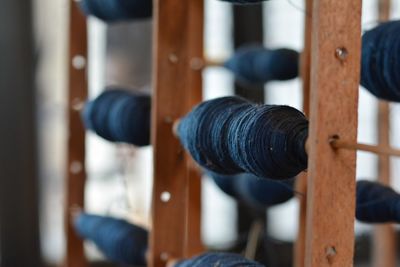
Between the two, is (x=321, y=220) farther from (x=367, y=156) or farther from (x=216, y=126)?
(x=367, y=156)

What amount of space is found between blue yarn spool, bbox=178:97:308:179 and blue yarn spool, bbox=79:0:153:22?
29 centimetres

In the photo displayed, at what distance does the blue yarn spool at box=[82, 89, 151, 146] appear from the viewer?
0.99m

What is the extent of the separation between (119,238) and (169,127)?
203 mm

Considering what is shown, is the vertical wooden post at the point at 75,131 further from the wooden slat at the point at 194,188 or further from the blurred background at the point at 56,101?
the blurred background at the point at 56,101

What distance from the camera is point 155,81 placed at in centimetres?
94

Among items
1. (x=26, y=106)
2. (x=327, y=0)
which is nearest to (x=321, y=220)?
(x=327, y=0)

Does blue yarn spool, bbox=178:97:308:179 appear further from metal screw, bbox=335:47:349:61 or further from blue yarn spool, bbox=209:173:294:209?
blue yarn spool, bbox=209:173:294:209

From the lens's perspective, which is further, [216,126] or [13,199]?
[13,199]

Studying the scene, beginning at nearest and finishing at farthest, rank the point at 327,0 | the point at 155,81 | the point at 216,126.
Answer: the point at 327,0 → the point at 216,126 → the point at 155,81

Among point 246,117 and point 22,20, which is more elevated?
point 22,20

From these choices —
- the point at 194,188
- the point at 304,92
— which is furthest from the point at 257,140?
the point at 194,188

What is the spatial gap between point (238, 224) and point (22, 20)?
90 centimetres

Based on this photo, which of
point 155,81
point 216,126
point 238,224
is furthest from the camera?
point 238,224

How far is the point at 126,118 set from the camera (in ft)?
3.24
